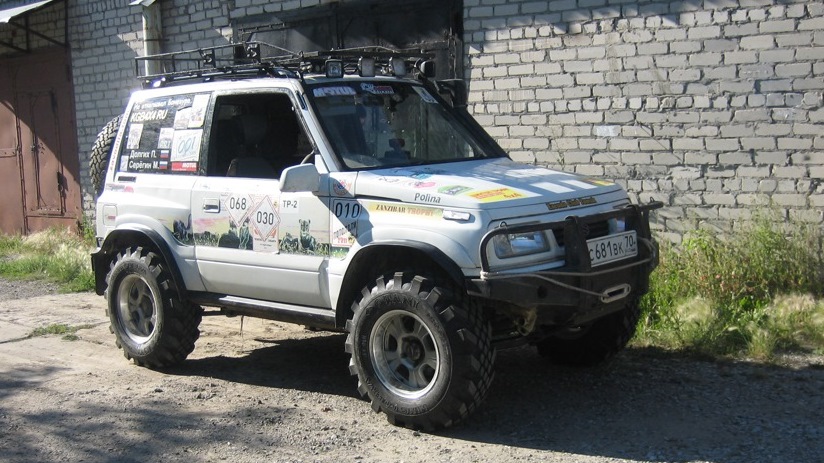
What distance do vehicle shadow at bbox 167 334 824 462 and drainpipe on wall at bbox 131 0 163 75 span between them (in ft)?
21.2

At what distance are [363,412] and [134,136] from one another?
2.80 meters

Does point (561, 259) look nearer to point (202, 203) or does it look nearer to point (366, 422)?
point (366, 422)

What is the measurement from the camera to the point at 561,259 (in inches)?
202

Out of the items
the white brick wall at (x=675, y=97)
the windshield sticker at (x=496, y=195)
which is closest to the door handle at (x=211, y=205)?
the windshield sticker at (x=496, y=195)

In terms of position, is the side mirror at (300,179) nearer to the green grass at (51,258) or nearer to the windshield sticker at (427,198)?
the windshield sticker at (427,198)

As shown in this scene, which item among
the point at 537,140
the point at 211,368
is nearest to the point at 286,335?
the point at 211,368

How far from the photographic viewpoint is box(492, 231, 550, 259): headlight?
4.97m

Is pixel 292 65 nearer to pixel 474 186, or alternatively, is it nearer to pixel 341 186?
pixel 341 186

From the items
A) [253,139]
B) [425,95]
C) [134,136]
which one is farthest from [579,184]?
[134,136]

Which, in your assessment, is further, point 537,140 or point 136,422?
point 537,140

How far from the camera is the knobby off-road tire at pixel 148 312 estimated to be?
6547 millimetres

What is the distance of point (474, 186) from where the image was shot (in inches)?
208

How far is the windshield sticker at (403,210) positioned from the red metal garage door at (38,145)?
981cm

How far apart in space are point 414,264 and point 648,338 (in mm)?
2540
